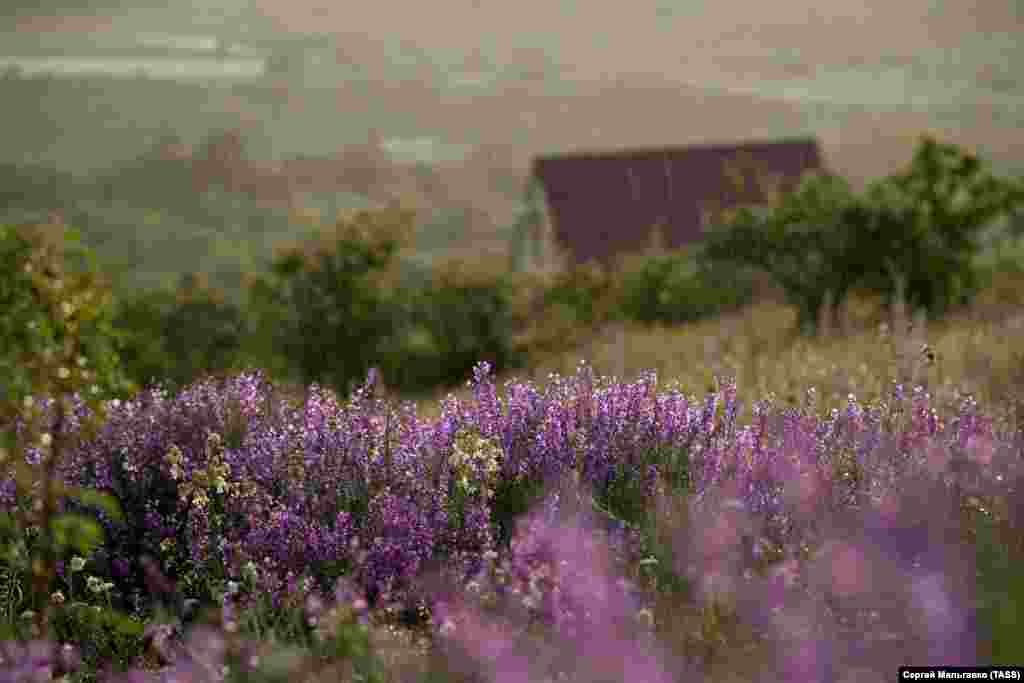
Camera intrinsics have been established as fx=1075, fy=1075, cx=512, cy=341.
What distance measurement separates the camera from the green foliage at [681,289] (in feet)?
46.5

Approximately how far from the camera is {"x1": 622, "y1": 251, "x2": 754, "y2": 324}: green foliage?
14180 millimetres

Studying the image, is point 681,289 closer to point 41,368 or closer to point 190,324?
point 190,324

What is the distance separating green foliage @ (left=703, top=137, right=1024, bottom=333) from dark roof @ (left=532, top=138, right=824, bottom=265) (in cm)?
920

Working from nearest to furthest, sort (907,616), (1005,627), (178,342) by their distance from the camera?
(1005,627), (907,616), (178,342)

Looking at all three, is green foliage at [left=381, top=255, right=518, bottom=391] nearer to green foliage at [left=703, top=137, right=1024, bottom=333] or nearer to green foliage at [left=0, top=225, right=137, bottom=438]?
green foliage at [left=703, top=137, right=1024, bottom=333]

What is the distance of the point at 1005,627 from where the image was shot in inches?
80.3

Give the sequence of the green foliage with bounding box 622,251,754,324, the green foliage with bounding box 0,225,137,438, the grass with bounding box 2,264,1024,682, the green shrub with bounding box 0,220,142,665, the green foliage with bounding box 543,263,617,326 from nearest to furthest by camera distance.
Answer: the green shrub with bounding box 0,220,142,665, the grass with bounding box 2,264,1024,682, the green foliage with bounding box 0,225,137,438, the green foliage with bounding box 622,251,754,324, the green foliage with bounding box 543,263,617,326

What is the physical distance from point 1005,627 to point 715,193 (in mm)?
21447

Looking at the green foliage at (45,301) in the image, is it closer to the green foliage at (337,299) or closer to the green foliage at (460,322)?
the green foliage at (337,299)

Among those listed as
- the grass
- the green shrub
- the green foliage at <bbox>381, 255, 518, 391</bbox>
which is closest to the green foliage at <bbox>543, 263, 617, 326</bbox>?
the grass

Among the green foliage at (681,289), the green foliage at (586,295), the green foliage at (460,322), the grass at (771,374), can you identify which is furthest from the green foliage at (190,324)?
the green foliage at (681,289)

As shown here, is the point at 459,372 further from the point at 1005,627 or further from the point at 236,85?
the point at 236,85

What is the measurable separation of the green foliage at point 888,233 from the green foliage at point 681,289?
243 cm

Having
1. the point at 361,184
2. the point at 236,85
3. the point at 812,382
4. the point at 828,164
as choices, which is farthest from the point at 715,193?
the point at 812,382
